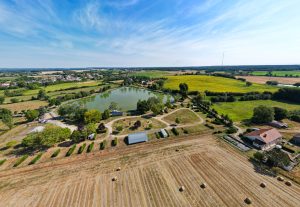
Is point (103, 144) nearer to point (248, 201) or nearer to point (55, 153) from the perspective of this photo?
point (55, 153)

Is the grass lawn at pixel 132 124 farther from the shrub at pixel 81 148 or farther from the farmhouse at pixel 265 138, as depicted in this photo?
the farmhouse at pixel 265 138

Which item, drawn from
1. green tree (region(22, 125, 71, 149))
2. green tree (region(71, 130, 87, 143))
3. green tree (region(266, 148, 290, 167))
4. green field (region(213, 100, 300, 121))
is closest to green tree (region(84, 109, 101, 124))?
green tree (region(71, 130, 87, 143))

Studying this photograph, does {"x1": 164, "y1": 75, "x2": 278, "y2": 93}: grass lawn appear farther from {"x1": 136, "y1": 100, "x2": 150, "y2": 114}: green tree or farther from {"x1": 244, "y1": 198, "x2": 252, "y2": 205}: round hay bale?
{"x1": 244, "y1": 198, "x2": 252, "y2": 205}: round hay bale

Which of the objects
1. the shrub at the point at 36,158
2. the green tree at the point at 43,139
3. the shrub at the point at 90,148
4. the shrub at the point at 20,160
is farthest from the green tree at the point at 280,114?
the shrub at the point at 20,160

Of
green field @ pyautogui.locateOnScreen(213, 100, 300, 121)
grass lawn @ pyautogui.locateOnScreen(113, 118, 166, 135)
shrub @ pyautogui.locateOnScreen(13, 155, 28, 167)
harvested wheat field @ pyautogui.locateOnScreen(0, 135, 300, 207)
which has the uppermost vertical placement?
green field @ pyautogui.locateOnScreen(213, 100, 300, 121)

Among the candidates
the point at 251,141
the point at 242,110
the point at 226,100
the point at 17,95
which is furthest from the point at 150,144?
the point at 17,95
